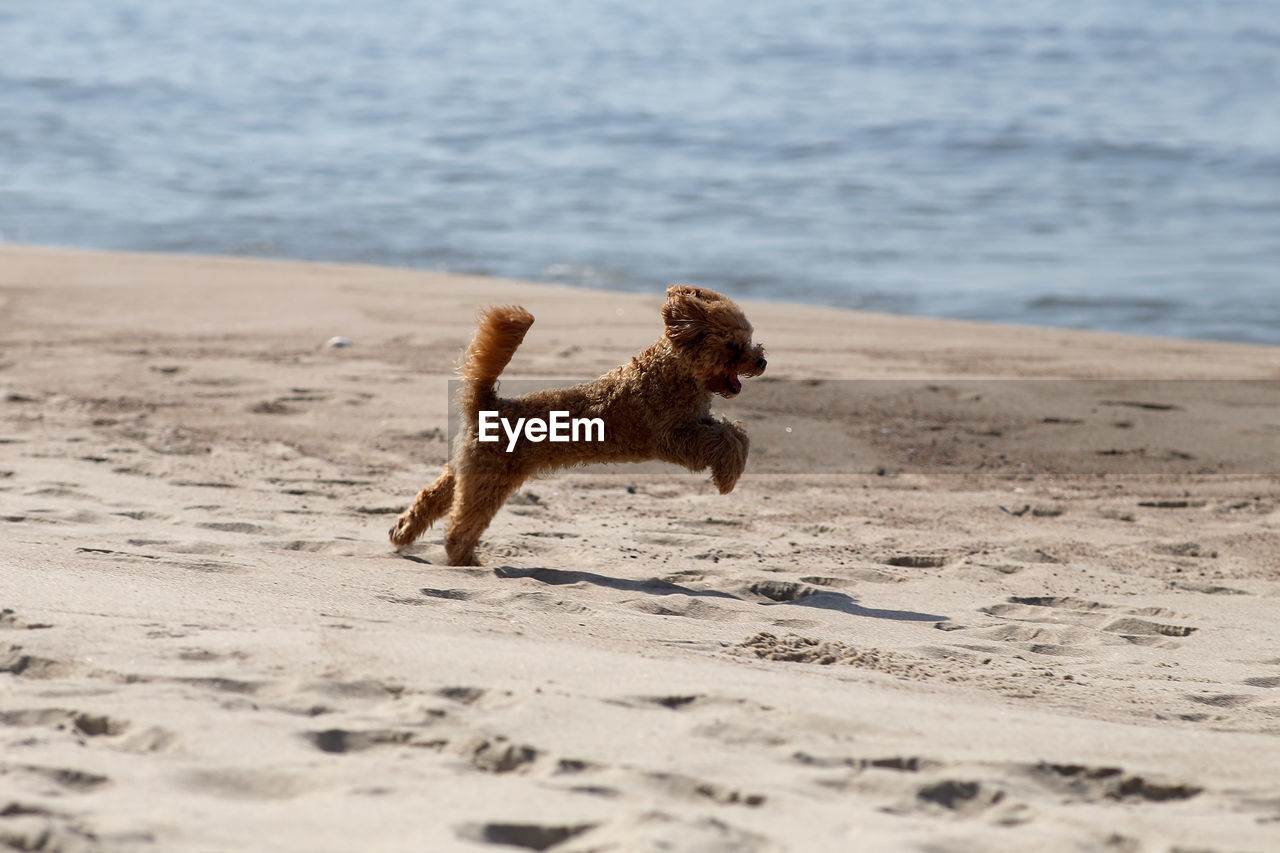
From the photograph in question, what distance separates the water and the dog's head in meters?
8.47

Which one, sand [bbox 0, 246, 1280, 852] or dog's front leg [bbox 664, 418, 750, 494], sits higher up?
dog's front leg [bbox 664, 418, 750, 494]

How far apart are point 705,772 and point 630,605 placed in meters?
1.59

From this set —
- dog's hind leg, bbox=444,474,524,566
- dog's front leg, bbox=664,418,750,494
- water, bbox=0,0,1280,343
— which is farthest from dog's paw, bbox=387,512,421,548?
water, bbox=0,0,1280,343

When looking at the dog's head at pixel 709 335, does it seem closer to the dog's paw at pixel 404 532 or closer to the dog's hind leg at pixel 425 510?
the dog's hind leg at pixel 425 510

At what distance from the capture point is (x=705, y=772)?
108 inches

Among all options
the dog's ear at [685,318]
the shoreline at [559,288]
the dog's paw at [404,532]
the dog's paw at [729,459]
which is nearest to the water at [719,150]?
the shoreline at [559,288]

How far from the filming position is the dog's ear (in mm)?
4504

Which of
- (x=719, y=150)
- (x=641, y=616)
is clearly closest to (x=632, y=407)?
(x=641, y=616)

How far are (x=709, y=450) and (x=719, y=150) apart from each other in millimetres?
17217

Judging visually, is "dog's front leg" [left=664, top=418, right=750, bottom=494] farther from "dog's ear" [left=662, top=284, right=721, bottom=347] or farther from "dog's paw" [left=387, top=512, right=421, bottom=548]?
"dog's paw" [left=387, top=512, right=421, bottom=548]

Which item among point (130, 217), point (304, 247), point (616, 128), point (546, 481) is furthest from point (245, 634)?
point (616, 128)

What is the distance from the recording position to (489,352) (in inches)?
178

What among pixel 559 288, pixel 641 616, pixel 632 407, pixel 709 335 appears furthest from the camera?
pixel 559 288

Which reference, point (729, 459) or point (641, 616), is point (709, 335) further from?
point (641, 616)
